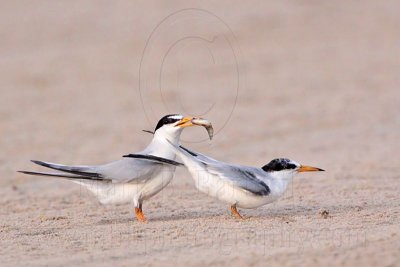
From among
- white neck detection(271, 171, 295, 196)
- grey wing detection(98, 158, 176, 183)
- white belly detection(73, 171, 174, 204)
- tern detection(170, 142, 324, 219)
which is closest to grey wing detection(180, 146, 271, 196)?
tern detection(170, 142, 324, 219)

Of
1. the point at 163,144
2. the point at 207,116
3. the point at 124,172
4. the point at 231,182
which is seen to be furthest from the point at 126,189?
the point at 207,116

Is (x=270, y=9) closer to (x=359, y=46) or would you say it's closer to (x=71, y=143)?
(x=359, y=46)

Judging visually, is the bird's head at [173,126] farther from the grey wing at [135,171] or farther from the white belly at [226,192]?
the white belly at [226,192]

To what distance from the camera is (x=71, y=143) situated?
12992mm

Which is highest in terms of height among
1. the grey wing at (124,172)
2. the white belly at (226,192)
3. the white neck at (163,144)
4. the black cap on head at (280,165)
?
the white neck at (163,144)

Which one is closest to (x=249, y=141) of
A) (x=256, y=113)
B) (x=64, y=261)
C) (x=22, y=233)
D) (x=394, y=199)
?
(x=256, y=113)

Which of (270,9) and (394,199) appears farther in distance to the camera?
(270,9)

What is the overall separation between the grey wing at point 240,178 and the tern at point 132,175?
1.28ft

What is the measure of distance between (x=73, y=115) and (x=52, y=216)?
7514 mm

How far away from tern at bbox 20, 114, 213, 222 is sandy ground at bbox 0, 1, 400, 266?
0.85ft

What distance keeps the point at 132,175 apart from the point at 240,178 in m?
0.93

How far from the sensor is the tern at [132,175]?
6.91m

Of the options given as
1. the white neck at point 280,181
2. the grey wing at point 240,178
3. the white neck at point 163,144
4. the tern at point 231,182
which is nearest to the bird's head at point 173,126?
the white neck at point 163,144

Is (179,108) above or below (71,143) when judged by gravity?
above
